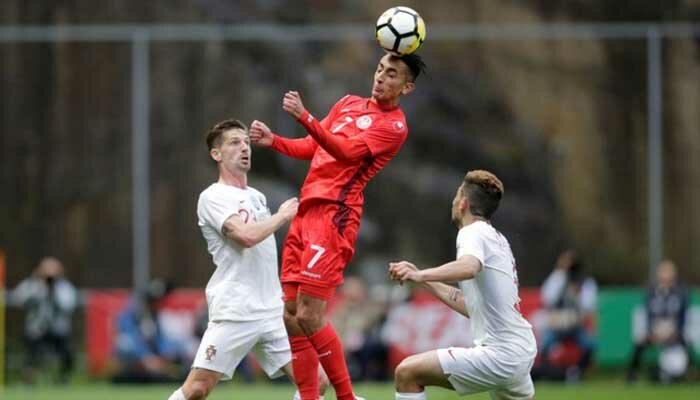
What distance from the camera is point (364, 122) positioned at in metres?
9.85

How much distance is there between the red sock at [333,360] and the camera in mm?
9469

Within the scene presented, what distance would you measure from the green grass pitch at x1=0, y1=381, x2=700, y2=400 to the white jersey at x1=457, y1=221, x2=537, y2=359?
229 inches

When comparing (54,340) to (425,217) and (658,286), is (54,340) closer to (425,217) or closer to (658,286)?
(425,217)

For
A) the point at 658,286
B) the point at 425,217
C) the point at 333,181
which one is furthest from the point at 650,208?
the point at 333,181

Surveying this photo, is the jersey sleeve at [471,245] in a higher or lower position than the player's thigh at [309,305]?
higher

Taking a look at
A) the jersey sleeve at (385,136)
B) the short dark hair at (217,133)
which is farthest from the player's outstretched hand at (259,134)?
the jersey sleeve at (385,136)

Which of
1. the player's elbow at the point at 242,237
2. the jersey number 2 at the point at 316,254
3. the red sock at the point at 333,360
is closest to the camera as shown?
the player's elbow at the point at 242,237

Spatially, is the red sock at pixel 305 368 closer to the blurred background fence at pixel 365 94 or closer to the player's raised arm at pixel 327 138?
the player's raised arm at pixel 327 138

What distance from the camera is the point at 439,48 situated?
20.1 m

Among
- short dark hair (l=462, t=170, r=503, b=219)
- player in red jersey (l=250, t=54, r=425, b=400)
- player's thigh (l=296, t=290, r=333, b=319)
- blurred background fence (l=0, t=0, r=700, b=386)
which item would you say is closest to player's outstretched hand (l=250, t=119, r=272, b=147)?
player in red jersey (l=250, t=54, r=425, b=400)

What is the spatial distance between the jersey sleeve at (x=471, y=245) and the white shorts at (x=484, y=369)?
24.4 inches

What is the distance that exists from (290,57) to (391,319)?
4.07 m

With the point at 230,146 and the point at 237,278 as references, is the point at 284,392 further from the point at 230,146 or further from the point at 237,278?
the point at 230,146

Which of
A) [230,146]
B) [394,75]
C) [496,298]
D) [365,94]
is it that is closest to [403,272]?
[496,298]
